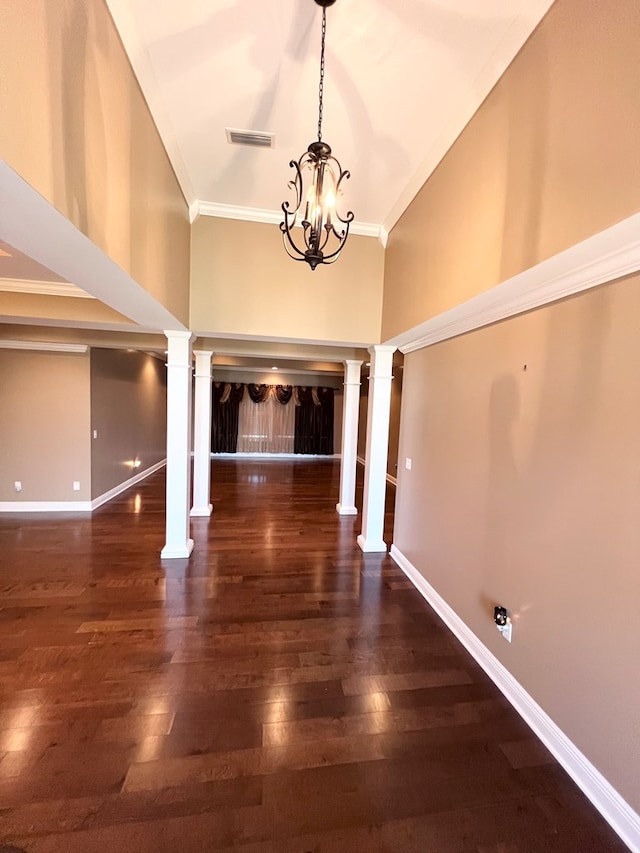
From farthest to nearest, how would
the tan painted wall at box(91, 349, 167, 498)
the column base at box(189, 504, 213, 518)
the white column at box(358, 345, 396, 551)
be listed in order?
the tan painted wall at box(91, 349, 167, 498) → the column base at box(189, 504, 213, 518) → the white column at box(358, 345, 396, 551)

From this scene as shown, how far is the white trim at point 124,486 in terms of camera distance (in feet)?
17.3

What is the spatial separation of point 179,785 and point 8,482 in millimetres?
4959

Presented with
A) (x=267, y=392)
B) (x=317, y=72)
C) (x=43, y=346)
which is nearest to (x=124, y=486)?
(x=43, y=346)

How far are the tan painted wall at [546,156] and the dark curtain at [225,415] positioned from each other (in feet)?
26.9

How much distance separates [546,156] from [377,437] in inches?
108

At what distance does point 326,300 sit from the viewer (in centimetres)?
346

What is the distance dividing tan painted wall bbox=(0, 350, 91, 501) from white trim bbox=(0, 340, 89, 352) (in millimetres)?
74

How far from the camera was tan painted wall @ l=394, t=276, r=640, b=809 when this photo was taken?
144 centimetres

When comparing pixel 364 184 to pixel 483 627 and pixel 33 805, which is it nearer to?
pixel 483 627

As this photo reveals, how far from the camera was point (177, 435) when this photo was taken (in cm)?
354

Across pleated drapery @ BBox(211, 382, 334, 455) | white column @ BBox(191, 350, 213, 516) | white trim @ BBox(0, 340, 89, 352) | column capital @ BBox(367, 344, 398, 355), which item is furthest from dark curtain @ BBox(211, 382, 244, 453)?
column capital @ BBox(367, 344, 398, 355)

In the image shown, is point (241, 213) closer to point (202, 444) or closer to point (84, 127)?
point (84, 127)

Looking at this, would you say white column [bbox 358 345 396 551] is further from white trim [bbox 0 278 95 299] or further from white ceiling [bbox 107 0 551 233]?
white trim [bbox 0 278 95 299]

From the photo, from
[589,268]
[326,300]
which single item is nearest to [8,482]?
[326,300]
